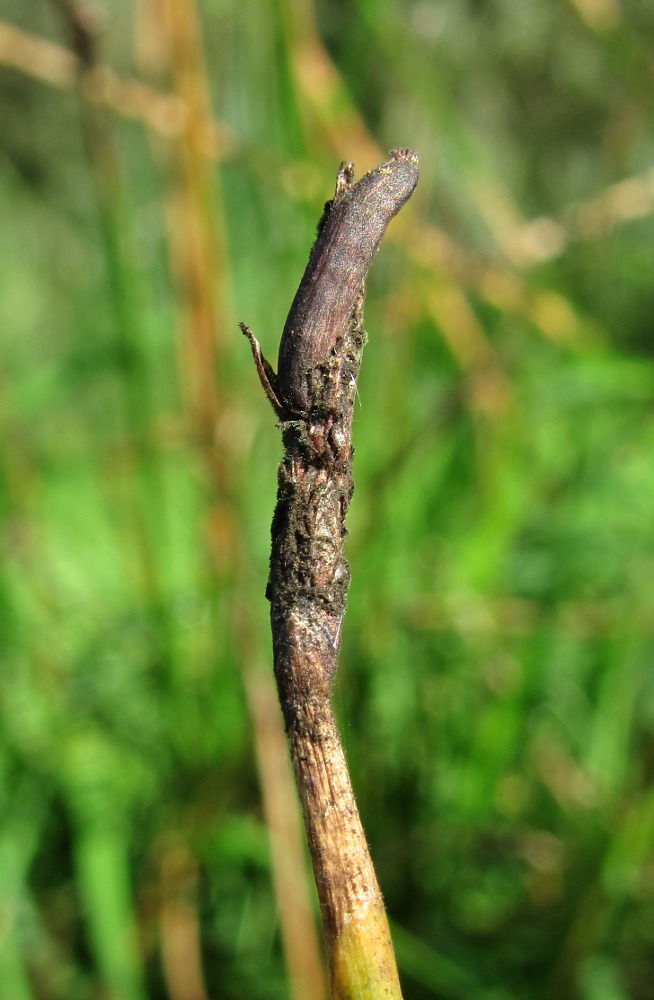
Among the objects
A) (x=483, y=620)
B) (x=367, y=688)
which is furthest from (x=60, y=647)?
(x=483, y=620)

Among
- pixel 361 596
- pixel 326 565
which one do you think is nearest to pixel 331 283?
pixel 326 565

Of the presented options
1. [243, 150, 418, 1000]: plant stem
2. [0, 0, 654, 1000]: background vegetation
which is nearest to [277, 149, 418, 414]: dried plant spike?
[243, 150, 418, 1000]: plant stem

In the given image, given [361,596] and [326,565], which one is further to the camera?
[361,596]

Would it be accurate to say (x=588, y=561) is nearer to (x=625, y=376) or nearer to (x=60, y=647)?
(x=625, y=376)

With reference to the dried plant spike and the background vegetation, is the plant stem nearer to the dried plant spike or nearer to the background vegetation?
the dried plant spike

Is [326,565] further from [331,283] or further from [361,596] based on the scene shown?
[361,596]
